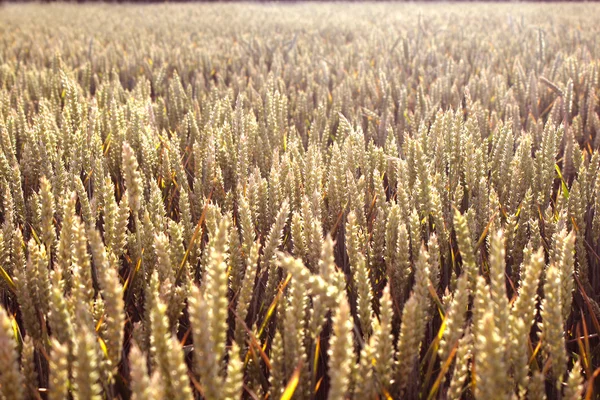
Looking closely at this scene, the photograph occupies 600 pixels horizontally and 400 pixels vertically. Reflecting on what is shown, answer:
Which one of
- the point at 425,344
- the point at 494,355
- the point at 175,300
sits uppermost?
the point at 494,355

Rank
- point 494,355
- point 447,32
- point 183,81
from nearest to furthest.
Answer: point 494,355 → point 183,81 → point 447,32

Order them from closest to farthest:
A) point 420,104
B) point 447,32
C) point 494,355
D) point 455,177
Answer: point 494,355, point 455,177, point 420,104, point 447,32

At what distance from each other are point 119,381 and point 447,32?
4.49m

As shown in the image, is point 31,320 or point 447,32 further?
point 447,32

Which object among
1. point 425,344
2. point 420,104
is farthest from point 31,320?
point 420,104

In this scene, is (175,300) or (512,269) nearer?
(175,300)

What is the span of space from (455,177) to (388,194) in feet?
0.62

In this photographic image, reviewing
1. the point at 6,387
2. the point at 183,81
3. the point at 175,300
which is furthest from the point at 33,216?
the point at 183,81

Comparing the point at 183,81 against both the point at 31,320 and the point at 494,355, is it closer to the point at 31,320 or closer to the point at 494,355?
the point at 31,320

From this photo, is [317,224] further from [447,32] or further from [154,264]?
[447,32]

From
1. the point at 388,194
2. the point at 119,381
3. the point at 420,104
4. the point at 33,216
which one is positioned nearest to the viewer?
the point at 119,381

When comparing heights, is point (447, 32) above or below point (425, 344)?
above

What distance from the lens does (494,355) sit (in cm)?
49

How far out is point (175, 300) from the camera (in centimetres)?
77
